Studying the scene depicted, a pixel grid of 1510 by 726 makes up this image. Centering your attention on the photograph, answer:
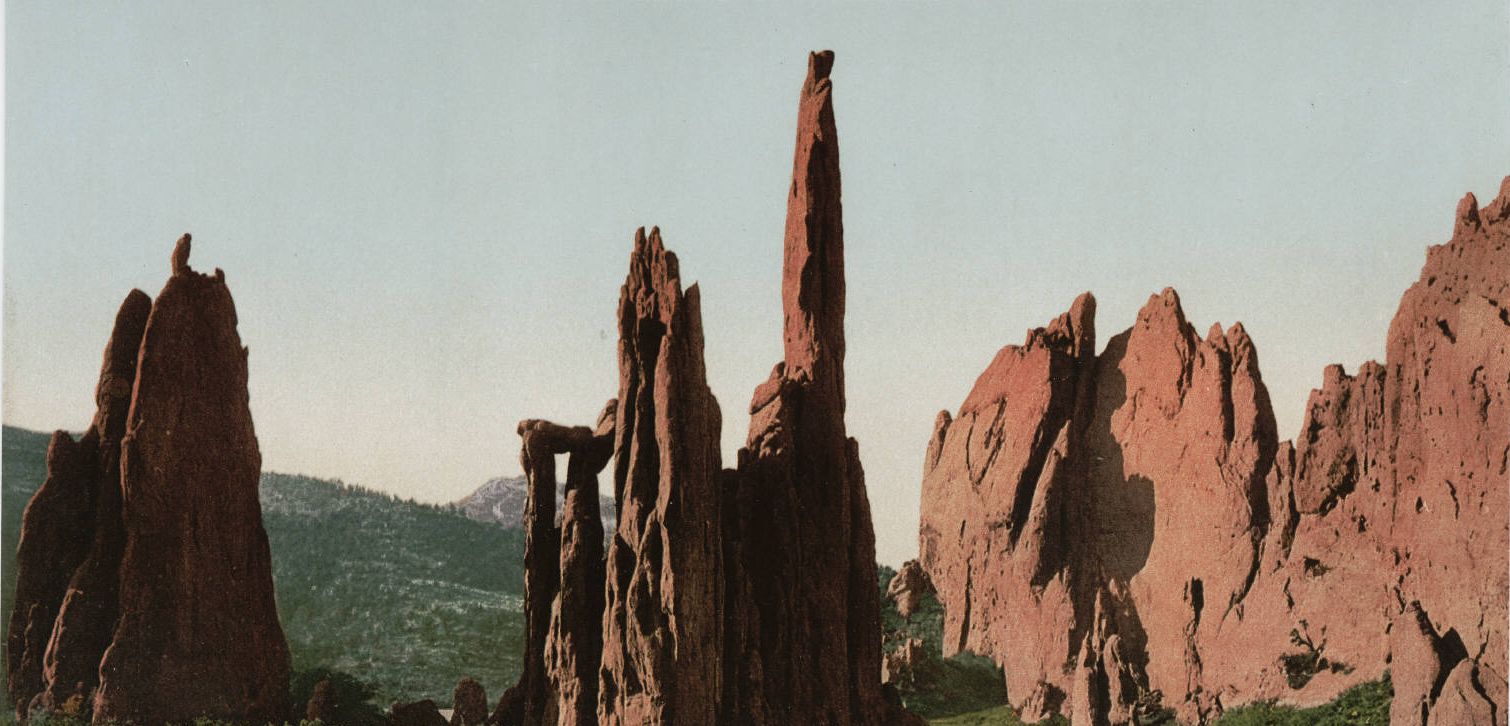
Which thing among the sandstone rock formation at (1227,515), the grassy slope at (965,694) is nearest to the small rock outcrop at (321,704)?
the grassy slope at (965,694)

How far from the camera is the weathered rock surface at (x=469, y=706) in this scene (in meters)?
50.0

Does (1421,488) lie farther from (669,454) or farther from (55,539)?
(55,539)

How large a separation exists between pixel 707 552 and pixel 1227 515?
22532 mm

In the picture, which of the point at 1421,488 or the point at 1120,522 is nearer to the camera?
the point at 1421,488

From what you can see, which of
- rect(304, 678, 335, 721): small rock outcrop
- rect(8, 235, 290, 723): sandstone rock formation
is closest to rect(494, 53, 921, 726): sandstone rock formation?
rect(304, 678, 335, 721): small rock outcrop

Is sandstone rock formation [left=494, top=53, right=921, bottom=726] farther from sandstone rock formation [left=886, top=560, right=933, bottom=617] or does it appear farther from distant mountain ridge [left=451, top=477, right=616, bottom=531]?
distant mountain ridge [left=451, top=477, right=616, bottom=531]

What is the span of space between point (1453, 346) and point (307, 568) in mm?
55022

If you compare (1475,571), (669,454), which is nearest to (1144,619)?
(1475,571)

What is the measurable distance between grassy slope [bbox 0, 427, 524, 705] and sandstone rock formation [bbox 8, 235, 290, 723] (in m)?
8.15

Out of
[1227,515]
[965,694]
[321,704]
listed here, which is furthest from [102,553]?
[1227,515]

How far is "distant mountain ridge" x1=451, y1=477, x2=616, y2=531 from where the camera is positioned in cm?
10481

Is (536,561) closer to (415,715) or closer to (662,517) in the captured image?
(662,517)

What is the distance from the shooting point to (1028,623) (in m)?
62.3

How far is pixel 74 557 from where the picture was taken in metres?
47.3
